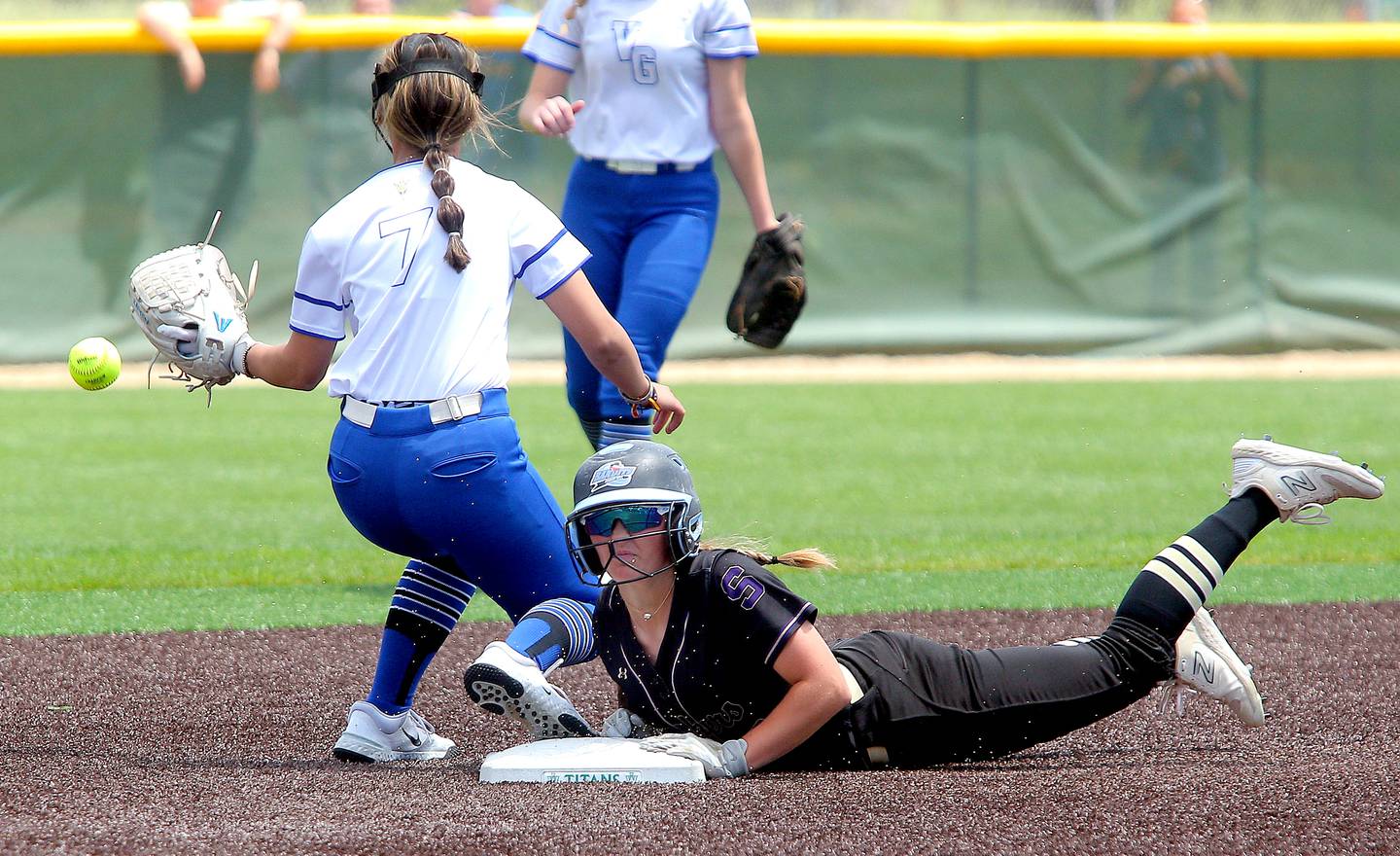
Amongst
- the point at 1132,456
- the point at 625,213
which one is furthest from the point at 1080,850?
the point at 1132,456

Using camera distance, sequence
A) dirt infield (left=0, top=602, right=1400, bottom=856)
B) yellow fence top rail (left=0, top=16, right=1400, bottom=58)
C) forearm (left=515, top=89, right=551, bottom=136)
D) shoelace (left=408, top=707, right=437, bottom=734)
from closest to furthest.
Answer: dirt infield (left=0, top=602, right=1400, bottom=856), shoelace (left=408, top=707, right=437, bottom=734), forearm (left=515, top=89, right=551, bottom=136), yellow fence top rail (left=0, top=16, right=1400, bottom=58)

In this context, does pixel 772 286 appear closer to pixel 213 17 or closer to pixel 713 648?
pixel 713 648

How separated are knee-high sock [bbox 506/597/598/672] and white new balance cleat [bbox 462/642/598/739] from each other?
4cm

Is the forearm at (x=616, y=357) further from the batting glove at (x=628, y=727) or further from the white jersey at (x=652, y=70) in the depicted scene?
the white jersey at (x=652, y=70)

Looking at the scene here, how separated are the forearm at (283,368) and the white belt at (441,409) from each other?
13 cm

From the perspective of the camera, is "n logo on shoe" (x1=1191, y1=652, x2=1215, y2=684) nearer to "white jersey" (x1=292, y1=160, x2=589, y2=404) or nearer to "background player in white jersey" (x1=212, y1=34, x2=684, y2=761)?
"background player in white jersey" (x1=212, y1=34, x2=684, y2=761)

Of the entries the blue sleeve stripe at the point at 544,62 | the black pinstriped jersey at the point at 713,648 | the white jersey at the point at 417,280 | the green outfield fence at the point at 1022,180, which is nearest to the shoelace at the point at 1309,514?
the black pinstriped jersey at the point at 713,648

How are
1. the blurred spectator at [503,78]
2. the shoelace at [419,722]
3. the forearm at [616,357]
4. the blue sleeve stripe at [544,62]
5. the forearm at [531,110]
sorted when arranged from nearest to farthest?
the forearm at [616,357] < the shoelace at [419,722] < the forearm at [531,110] < the blue sleeve stripe at [544,62] < the blurred spectator at [503,78]

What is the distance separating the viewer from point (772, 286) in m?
5.55

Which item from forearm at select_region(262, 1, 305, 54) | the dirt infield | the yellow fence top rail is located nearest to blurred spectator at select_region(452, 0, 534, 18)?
the yellow fence top rail

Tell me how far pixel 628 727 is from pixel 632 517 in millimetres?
550

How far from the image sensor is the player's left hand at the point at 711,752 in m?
3.33

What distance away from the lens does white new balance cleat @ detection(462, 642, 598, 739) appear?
10.6 feet

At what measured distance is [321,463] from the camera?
28.6ft
